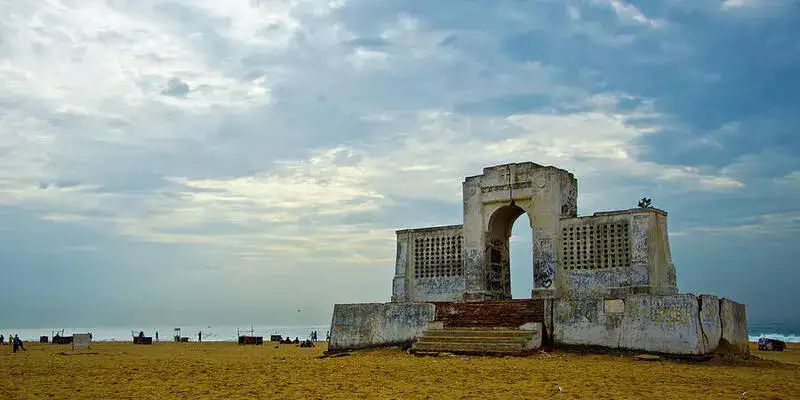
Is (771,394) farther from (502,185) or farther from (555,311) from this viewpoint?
(502,185)

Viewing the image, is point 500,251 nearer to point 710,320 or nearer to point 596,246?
point 596,246

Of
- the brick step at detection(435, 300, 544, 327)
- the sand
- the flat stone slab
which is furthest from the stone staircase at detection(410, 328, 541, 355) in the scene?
the flat stone slab

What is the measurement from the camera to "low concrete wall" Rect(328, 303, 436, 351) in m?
22.0

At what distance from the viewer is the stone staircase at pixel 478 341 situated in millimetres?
18688

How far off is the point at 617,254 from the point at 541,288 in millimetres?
2756

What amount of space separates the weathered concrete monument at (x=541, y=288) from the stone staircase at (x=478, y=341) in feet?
0.14

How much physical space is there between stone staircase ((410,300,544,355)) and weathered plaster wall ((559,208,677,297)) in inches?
109

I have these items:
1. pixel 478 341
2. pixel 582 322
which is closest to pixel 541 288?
pixel 582 322

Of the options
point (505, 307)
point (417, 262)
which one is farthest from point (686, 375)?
point (417, 262)

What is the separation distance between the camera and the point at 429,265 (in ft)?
86.4

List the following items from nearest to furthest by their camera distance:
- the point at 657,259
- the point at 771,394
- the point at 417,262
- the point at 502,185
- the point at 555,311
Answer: the point at 771,394
the point at 555,311
the point at 657,259
the point at 502,185
the point at 417,262

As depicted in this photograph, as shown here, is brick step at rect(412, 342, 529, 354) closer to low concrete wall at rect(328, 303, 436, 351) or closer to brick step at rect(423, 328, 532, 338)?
brick step at rect(423, 328, 532, 338)

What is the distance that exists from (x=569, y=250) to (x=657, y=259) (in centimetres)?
277

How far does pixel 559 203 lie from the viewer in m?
23.1
